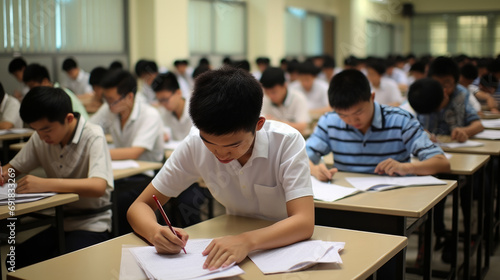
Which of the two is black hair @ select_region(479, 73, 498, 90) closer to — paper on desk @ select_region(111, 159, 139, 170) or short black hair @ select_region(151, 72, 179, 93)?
short black hair @ select_region(151, 72, 179, 93)

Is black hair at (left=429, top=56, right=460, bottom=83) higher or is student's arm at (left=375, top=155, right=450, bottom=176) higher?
black hair at (left=429, top=56, right=460, bottom=83)

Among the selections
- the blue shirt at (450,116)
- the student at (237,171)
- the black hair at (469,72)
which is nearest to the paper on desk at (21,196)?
the student at (237,171)

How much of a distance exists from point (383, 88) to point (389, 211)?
15.8 feet

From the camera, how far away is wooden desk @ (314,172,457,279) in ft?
5.99

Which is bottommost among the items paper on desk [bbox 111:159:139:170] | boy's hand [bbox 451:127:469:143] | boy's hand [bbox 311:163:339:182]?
paper on desk [bbox 111:159:139:170]

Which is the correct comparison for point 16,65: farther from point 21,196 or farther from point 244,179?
point 244,179

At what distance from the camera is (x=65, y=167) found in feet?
7.88

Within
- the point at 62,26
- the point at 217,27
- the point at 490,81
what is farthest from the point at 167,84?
the point at 217,27

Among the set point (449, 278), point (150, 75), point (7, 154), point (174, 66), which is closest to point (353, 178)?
point (449, 278)

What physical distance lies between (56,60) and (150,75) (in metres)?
1.23

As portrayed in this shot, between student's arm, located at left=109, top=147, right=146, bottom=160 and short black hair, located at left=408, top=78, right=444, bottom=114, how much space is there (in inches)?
67.6

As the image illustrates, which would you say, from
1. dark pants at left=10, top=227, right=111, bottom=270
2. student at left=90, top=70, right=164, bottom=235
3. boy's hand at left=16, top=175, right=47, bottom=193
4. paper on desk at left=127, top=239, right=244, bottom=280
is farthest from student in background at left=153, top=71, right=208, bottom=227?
paper on desk at left=127, top=239, right=244, bottom=280

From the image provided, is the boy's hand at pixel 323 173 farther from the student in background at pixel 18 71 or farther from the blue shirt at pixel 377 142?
the student in background at pixel 18 71

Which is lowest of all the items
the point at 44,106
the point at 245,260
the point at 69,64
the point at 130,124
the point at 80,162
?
the point at 245,260
